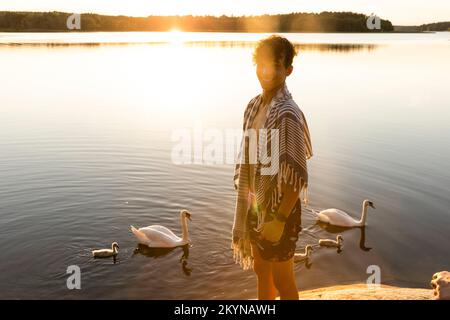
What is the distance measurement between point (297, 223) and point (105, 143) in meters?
17.9

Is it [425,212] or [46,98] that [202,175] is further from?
[46,98]

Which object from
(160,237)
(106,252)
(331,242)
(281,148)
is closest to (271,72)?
(281,148)

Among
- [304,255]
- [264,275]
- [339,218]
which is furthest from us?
[339,218]

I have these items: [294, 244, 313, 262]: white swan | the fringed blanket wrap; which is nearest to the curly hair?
the fringed blanket wrap

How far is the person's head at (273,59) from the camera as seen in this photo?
16.6 feet

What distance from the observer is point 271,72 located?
5141 millimetres

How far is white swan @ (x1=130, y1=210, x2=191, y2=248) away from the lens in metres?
12.1

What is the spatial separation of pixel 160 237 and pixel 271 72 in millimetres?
7970

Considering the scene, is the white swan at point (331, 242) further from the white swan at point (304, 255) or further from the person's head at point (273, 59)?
the person's head at point (273, 59)

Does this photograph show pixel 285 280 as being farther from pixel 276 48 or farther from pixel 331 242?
pixel 331 242

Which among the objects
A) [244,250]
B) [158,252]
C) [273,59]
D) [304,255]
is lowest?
[158,252]

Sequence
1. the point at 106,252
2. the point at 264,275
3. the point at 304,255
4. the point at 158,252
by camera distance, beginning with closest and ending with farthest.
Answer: the point at 264,275
the point at 106,252
the point at 304,255
the point at 158,252

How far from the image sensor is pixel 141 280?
10.8 metres

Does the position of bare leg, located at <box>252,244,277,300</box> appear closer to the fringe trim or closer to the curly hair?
the fringe trim
